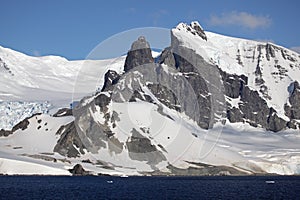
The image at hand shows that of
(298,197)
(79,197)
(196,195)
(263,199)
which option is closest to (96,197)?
(79,197)

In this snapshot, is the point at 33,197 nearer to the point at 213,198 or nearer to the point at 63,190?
the point at 63,190

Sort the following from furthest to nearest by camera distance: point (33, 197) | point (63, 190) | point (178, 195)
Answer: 1. point (63, 190)
2. point (178, 195)
3. point (33, 197)

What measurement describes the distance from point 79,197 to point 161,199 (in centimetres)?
1796

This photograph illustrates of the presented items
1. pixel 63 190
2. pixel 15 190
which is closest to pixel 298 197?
pixel 63 190

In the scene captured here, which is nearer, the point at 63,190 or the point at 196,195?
the point at 196,195

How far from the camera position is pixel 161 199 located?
12462cm

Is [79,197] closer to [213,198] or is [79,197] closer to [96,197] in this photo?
[96,197]

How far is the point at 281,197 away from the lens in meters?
131

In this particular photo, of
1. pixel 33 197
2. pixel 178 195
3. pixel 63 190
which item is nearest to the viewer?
pixel 33 197

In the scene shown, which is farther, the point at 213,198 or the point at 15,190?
the point at 15,190

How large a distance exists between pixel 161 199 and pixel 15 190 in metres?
39.1

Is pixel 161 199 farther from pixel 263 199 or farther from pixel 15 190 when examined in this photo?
pixel 15 190

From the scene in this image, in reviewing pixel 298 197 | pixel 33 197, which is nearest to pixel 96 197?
pixel 33 197

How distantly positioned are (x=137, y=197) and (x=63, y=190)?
82.9ft
